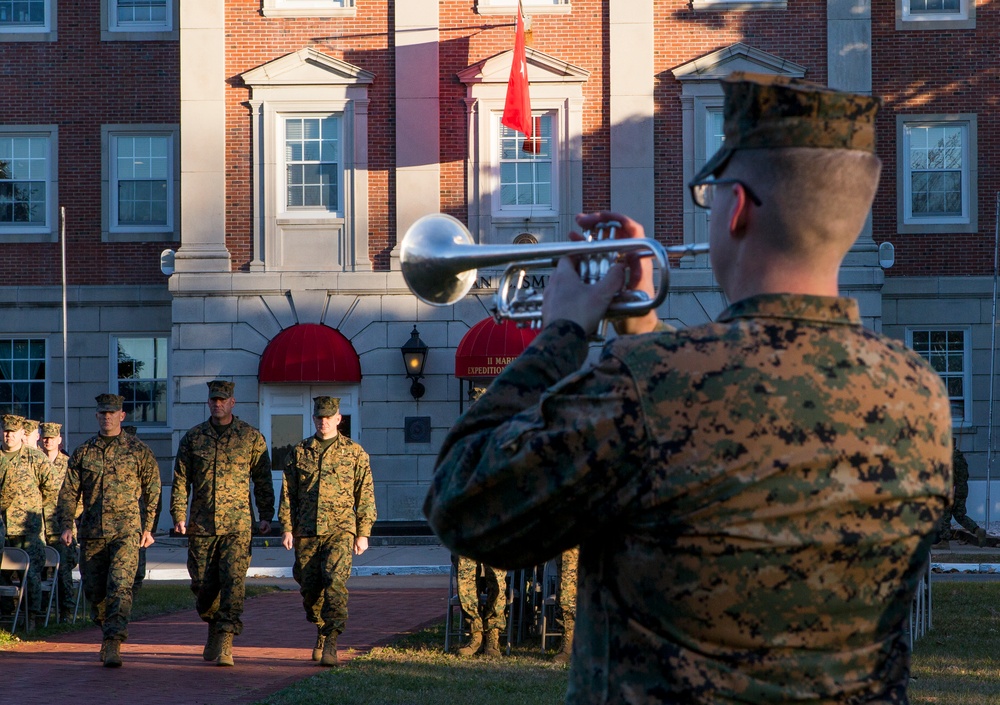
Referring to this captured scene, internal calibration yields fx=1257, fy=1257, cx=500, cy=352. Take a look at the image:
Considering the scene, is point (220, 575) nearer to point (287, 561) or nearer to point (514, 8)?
point (287, 561)

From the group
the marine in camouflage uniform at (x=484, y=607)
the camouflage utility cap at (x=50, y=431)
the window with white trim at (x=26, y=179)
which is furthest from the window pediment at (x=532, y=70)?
the marine in camouflage uniform at (x=484, y=607)

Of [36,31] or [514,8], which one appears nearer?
[514,8]

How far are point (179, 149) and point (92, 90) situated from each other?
83.3 inches

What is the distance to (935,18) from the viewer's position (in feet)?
82.4

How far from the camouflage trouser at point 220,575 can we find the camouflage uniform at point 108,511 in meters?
0.67

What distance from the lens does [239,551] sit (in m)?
11.5

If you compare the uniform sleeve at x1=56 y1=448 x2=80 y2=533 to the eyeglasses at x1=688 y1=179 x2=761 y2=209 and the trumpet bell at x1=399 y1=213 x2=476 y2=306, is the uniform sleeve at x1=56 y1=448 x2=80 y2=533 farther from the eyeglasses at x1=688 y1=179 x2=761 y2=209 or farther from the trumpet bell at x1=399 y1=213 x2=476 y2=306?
the eyeglasses at x1=688 y1=179 x2=761 y2=209

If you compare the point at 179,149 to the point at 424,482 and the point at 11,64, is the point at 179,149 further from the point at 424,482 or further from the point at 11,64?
the point at 424,482

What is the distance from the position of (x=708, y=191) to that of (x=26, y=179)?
25946 millimetres

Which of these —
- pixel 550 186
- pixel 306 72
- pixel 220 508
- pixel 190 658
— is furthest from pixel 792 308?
pixel 306 72

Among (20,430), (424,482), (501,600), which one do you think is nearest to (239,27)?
(424,482)

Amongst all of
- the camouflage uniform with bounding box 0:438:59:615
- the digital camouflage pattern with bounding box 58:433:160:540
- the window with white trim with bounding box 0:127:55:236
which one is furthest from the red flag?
the digital camouflage pattern with bounding box 58:433:160:540

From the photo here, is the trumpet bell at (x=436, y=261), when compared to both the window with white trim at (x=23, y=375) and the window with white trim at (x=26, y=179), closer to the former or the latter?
the window with white trim at (x=26, y=179)

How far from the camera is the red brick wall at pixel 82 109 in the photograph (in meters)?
25.9
